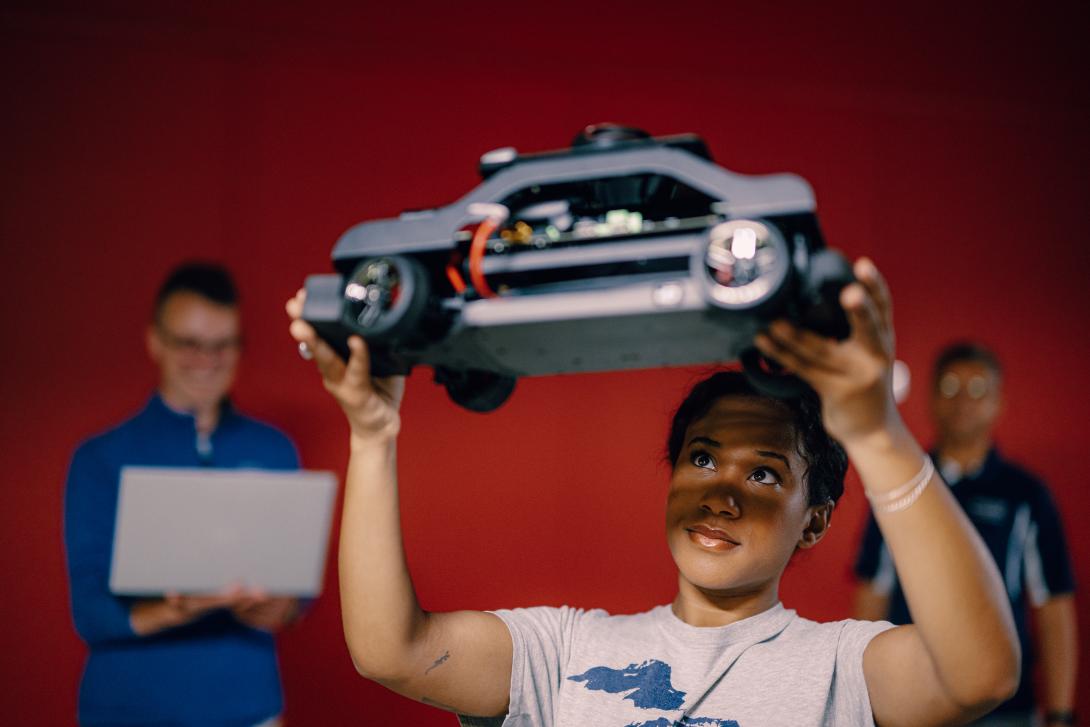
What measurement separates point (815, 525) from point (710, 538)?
195mm

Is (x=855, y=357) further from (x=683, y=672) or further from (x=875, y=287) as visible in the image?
(x=683, y=672)

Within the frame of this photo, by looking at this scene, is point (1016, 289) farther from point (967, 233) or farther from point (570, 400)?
point (570, 400)

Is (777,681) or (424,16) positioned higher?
(424,16)

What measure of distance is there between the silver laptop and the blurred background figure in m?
1.41

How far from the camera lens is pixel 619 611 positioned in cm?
236

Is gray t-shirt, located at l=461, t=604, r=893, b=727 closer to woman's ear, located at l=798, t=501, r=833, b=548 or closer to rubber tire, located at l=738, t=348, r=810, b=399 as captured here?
woman's ear, located at l=798, t=501, r=833, b=548

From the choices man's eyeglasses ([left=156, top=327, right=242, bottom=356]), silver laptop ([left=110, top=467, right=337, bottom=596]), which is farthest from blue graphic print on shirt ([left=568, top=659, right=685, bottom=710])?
man's eyeglasses ([left=156, top=327, right=242, bottom=356])

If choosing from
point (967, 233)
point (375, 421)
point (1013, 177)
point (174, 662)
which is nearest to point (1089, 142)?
point (1013, 177)

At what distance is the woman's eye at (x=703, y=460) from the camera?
1178 mm

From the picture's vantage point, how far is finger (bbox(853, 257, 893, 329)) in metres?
0.76

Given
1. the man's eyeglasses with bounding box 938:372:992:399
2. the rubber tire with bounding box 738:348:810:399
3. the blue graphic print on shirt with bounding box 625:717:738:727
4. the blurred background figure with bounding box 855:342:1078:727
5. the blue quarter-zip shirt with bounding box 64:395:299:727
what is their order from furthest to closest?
the man's eyeglasses with bounding box 938:372:992:399, the blurred background figure with bounding box 855:342:1078:727, the blue quarter-zip shirt with bounding box 64:395:299:727, the blue graphic print on shirt with bounding box 625:717:738:727, the rubber tire with bounding box 738:348:810:399

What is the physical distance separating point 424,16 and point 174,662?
1791mm

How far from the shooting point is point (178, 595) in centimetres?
183

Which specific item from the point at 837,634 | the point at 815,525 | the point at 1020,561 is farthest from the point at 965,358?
the point at 837,634
